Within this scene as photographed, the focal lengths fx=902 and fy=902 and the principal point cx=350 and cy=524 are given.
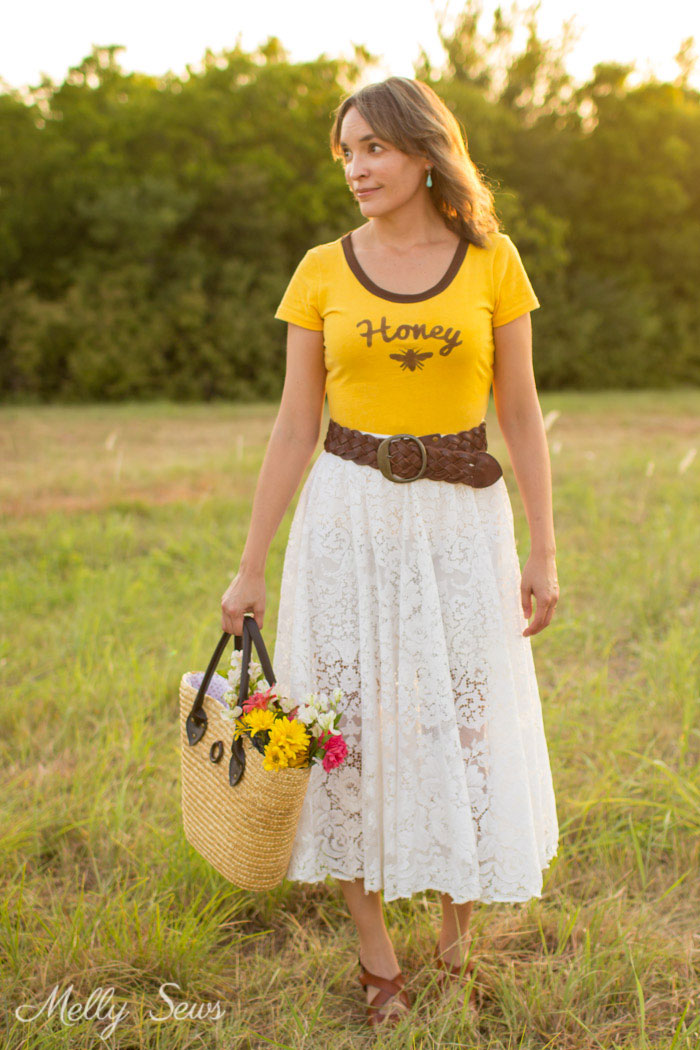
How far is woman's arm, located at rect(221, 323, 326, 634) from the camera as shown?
77.8 inches

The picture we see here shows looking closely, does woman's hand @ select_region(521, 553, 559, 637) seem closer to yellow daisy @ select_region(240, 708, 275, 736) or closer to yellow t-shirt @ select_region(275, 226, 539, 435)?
yellow t-shirt @ select_region(275, 226, 539, 435)

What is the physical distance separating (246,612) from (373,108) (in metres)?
1.09

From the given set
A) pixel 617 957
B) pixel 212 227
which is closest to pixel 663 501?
pixel 617 957

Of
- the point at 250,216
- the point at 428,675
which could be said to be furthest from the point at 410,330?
the point at 250,216

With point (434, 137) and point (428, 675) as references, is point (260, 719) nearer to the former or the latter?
point (428, 675)

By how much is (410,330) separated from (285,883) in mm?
1504

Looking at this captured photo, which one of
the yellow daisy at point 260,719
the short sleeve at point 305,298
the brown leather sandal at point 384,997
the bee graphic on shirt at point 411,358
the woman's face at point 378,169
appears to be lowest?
the brown leather sandal at point 384,997

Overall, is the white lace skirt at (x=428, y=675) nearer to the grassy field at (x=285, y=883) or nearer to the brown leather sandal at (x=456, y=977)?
the brown leather sandal at (x=456, y=977)

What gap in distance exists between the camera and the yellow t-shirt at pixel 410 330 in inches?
71.7

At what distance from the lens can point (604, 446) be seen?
10242 millimetres

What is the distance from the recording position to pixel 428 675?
6.16 feet

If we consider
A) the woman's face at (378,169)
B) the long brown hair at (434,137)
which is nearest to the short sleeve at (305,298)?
the woman's face at (378,169)

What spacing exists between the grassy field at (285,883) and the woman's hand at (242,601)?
2.27 ft

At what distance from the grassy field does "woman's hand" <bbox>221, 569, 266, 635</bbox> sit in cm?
69
